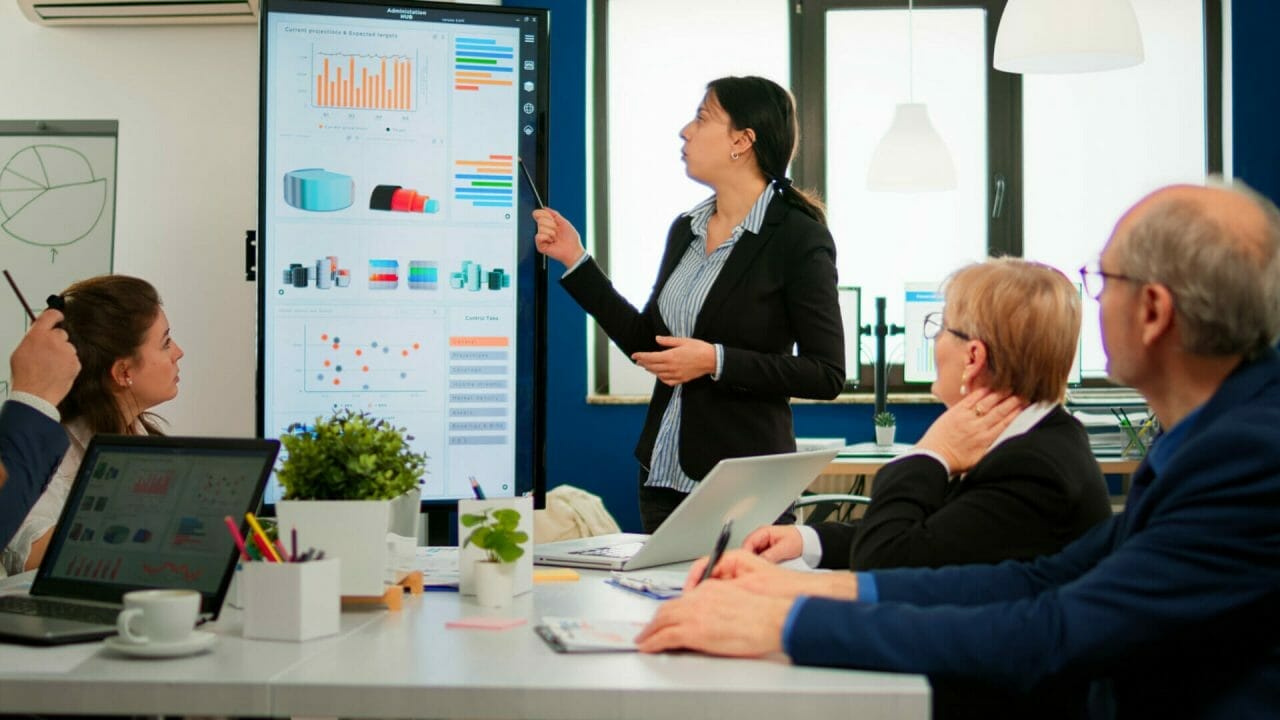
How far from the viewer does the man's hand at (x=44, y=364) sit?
6.43 feet

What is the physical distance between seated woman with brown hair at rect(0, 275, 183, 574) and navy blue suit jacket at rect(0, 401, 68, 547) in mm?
522

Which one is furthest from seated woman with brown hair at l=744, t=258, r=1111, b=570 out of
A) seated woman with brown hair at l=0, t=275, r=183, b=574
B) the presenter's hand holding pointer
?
seated woman with brown hair at l=0, t=275, r=183, b=574

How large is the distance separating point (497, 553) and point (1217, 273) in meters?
0.93

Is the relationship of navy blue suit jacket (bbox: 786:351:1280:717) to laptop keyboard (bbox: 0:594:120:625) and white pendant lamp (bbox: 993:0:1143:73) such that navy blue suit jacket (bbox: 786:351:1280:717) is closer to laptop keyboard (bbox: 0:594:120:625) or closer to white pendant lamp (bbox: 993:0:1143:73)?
laptop keyboard (bbox: 0:594:120:625)

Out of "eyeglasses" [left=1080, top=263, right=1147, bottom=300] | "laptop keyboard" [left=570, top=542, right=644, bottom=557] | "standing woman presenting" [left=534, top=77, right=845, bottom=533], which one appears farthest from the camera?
"standing woman presenting" [left=534, top=77, right=845, bottom=533]

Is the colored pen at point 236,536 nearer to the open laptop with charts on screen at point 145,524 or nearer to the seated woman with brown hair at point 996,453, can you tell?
the open laptop with charts on screen at point 145,524

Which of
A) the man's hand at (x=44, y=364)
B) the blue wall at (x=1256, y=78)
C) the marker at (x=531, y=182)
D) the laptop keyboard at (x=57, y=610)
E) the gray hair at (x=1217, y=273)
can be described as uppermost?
the blue wall at (x=1256, y=78)

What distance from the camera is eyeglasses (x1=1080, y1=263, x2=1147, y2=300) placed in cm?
132

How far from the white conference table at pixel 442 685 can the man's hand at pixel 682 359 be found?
1115mm

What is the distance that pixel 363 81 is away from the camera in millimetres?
2865

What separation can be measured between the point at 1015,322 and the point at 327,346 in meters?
1.61

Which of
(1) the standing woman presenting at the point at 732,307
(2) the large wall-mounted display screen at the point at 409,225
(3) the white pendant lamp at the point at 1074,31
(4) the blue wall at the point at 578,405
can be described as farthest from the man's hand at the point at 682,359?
(4) the blue wall at the point at 578,405

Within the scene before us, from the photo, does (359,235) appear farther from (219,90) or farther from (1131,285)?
(1131,285)

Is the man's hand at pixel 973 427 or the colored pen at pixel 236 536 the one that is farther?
the man's hand at pixel 973 427
